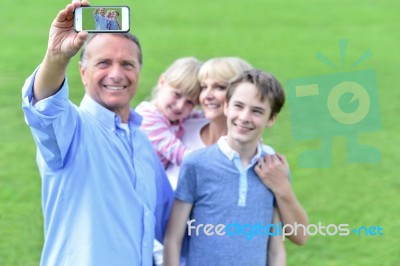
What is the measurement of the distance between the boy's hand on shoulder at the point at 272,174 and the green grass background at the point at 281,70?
2467 millimetres

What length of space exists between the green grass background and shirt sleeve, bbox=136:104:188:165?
Answer: 2232 millimetres

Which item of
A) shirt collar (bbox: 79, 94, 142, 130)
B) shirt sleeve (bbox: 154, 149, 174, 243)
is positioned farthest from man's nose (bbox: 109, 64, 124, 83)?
shirt sleeve (bbox: 154, 149, 174, 243)

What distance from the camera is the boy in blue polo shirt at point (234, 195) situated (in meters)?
3.60

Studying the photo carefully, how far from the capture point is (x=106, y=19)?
2.97m

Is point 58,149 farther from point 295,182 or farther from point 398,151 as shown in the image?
point 398,151

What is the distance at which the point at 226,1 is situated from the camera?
1427 cm

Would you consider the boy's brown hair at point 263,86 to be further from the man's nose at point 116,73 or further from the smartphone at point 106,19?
the smartphone at point 106,19

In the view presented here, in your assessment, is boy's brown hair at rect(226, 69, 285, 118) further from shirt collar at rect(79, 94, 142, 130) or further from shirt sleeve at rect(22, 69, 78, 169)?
shirt sleeve at rect(22, 69, 78, 169)

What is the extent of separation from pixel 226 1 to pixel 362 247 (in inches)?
336

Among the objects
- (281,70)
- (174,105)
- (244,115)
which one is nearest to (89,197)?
(244,115)

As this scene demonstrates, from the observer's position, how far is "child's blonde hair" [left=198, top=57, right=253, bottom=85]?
4.01 meters

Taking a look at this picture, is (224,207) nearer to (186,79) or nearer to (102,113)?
(102,113)

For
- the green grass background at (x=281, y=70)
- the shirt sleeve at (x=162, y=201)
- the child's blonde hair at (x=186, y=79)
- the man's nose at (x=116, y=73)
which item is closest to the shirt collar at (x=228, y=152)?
the shirt sleeve at (x=162, y=201)

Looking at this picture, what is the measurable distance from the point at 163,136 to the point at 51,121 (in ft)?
3.95
